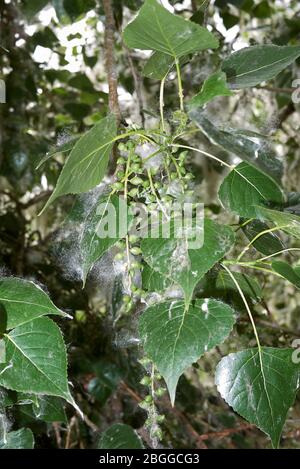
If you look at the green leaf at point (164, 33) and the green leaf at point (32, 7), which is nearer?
the green leaf at point (164, 33)

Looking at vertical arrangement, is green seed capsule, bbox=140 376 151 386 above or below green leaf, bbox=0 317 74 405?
below

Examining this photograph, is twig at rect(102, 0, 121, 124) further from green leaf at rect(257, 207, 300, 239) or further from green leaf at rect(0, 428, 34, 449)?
green leaf at rect(0, 428, 34, 449)

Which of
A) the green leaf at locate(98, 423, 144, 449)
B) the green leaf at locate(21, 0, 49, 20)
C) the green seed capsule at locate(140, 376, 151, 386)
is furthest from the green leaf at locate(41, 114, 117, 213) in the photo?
the green leaf at locate(21, 0, 49, 20)

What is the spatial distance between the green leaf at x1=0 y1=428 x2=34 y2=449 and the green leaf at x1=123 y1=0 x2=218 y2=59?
616 mm

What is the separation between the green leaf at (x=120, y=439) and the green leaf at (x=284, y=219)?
628 millimetres

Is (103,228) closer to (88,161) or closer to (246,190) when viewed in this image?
(88,161)

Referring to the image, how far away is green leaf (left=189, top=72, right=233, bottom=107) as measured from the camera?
1.71 feet

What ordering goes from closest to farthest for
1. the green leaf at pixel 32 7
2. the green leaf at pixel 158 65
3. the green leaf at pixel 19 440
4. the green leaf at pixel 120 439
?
the green leaf at pixel 158 65
the green leaf at pixel 19 440
the green leaf at pixel 120 439
the green leaf at pixel 32 7

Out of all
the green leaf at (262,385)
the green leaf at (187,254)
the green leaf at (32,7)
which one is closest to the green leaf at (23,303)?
the green leaf at (187,254)

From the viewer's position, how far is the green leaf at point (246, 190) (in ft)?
2.26

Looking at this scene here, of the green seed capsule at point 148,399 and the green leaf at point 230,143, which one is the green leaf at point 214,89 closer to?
the green leaf at point 230,143
